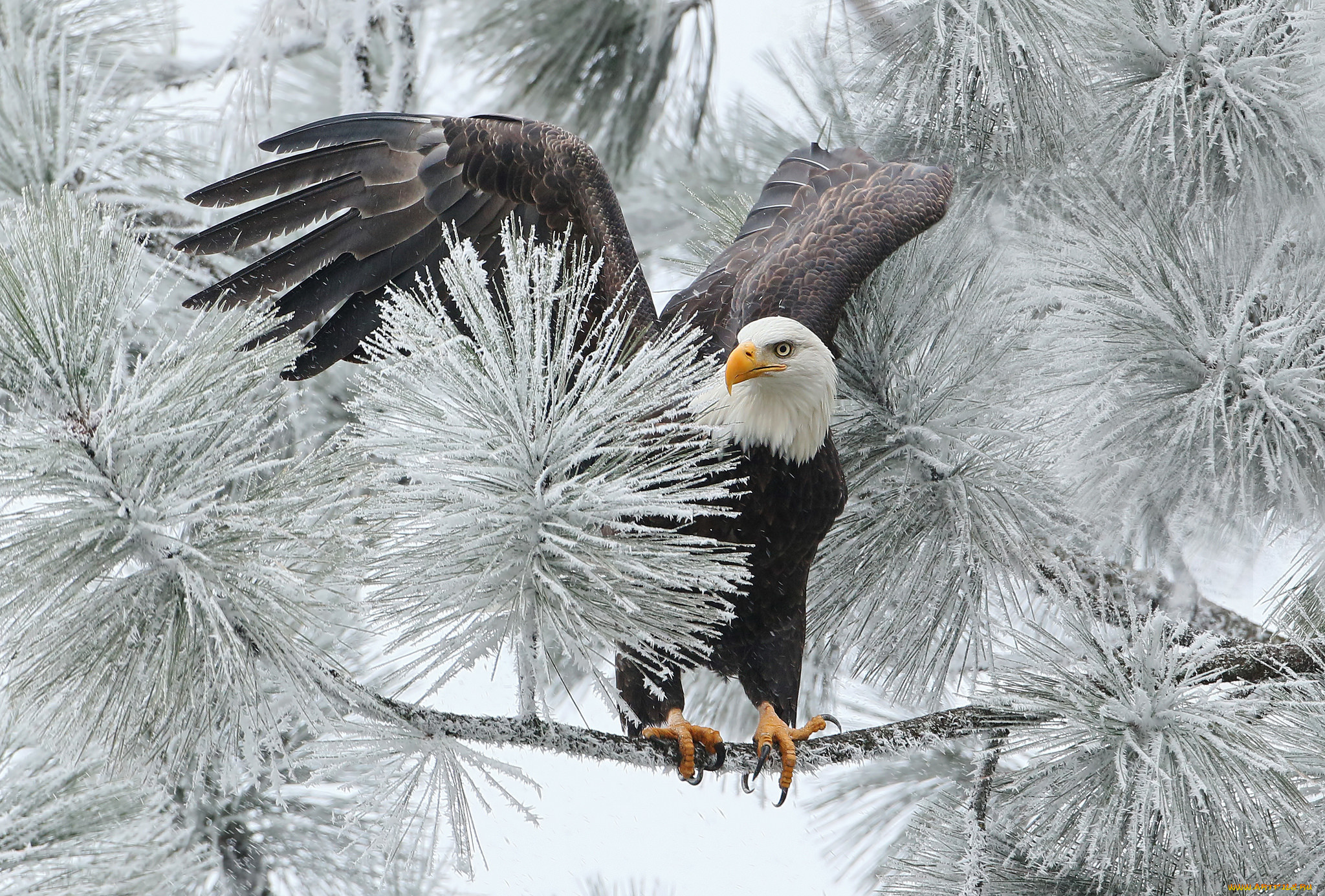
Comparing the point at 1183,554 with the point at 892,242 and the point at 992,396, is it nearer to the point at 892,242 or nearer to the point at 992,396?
the point at 992,396

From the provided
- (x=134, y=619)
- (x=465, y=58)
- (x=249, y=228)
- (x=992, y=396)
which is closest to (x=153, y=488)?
(x=134, y=619)

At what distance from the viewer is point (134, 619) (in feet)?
2.85

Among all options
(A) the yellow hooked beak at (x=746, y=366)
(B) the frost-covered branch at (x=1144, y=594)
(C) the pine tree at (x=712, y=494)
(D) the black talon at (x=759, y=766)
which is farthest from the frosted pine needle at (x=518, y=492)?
(B) the frost-covered branch at (x=1144, y=594)

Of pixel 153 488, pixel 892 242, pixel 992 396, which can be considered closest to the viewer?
pixel 153 488

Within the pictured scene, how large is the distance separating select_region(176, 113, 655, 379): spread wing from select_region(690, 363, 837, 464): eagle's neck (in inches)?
7.9

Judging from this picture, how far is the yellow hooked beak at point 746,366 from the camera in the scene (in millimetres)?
1296

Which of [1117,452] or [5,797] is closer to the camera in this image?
[5,797]

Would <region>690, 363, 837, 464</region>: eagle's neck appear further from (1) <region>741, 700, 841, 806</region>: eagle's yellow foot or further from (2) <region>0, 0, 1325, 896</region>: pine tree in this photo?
(1) <region>741, 700, 841, 806</region>: eagle's yellow foot

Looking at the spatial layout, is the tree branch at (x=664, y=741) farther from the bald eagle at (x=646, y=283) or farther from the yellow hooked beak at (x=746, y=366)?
the yellow hooked beak at (x=746, y=366)

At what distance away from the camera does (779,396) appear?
1344 mm

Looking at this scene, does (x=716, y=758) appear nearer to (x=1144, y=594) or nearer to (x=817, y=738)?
(x=817, y=738)

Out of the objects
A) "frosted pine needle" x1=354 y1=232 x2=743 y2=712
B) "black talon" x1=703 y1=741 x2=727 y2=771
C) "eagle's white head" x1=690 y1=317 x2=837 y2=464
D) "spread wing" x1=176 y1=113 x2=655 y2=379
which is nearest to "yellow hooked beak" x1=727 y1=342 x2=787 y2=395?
"eagle's white head" x1=690 y1=317 x2=837 y2=464

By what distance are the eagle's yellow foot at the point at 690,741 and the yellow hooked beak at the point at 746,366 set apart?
42cm

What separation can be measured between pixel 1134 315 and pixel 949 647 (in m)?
0.51
